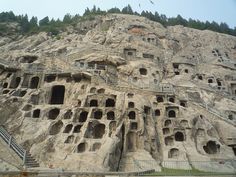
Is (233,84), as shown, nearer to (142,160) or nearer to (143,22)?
(143,22)

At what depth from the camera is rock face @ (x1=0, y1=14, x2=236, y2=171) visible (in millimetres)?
33281

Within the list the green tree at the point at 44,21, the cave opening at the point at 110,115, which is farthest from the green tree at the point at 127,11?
the cave opening at the point at 110,115

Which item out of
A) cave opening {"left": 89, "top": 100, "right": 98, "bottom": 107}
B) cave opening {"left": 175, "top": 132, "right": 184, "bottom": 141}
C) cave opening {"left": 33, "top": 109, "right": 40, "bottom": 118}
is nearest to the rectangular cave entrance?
cave opening {"left": 33, "top": 109, "right": 40, "bottom": 118}

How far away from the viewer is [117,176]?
22.2 meters

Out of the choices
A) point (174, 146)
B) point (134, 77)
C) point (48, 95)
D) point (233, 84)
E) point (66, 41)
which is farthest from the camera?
point (66, 41)

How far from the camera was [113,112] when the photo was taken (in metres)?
38.4

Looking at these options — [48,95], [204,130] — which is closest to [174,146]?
[204,130]

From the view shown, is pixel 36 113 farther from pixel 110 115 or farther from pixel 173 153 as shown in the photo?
pixel 173 153

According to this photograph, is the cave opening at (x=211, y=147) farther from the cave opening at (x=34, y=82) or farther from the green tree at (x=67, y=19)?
the green tree at (x=67, y=19)

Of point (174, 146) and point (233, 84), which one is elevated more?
point (233, 84)

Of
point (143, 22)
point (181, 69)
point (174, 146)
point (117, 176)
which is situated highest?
point (143, 22)

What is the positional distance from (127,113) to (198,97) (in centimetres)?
1415

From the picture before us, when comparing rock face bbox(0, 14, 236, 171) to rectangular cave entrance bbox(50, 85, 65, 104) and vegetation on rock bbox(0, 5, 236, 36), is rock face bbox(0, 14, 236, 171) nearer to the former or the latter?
rectangular cave entrance bbox(50, 85, 65, 104)

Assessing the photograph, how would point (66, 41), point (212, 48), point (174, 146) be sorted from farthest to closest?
point (212, 48) → point (66, 41) → point (174, 146)
